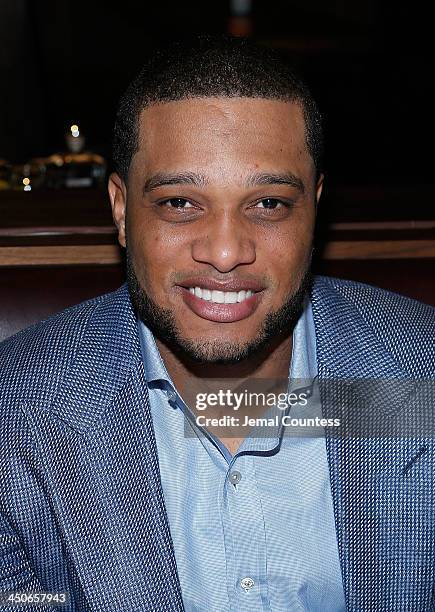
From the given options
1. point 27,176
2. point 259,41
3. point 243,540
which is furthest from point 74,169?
point 243,540

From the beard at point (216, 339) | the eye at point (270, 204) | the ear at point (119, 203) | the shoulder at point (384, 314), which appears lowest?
the shoulder at point (384, 314)

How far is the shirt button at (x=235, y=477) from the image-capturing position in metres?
1.15

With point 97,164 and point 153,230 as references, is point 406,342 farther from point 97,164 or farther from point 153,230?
point 97,164

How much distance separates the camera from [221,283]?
3.62 ft

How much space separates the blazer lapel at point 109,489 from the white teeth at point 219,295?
148mm

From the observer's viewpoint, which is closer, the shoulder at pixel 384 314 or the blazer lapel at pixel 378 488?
the blazer lapel at pixel 378 488

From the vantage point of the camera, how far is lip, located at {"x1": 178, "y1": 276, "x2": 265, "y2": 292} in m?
1.11

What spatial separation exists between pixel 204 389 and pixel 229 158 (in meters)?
0.35

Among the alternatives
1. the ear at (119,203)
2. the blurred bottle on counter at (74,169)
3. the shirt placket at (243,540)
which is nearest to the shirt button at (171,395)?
the shirt placket at (243,540)

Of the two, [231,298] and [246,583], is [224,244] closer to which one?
[231,298]

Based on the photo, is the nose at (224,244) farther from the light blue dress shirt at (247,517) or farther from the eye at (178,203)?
the light blue dress shirt at (247,517)

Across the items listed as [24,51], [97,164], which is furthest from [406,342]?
[24,51]

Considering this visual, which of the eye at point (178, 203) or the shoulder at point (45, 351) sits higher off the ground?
the eye at point (178, 203)

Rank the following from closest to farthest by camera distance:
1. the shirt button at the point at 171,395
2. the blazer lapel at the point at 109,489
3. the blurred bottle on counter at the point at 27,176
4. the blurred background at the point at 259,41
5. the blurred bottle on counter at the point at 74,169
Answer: the blazer lapel at the point at 109,489 < the shirt button at the point at 171,395 < the blurred bottle on counter at the point at 27,176 < the blurred bottle on counter at the point at 74,169 < the blurred background at the point at 259,41
